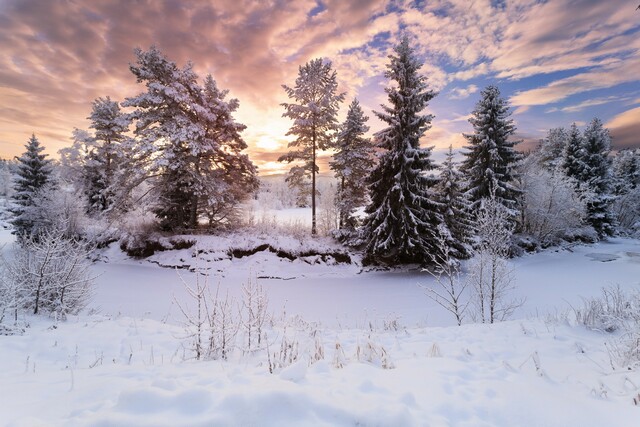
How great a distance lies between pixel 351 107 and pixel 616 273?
18.9 m

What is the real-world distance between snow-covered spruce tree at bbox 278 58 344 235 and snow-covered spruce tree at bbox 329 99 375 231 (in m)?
0.98

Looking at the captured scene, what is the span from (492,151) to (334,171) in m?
12.0

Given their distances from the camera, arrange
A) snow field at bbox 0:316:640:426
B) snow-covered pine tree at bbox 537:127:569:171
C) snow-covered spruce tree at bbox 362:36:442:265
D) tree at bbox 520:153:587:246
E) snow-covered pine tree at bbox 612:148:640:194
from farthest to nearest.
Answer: snow-covered pine tree at bbox 537:127:569:171 < snow-covered pine tree at bbox 612:148:640:194 < tree at bbox 520:153:587:246 < snow-covered spruce tree at bbox 362:36:442:265 < snow field at bbox 0:316:640:426

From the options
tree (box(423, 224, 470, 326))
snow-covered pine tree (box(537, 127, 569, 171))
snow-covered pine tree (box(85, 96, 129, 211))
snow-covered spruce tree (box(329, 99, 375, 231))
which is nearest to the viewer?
tree (box(423, 224, 470, 326))

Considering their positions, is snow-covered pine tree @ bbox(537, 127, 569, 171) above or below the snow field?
above

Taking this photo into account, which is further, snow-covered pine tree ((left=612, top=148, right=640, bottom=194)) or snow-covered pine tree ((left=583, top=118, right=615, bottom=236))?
snow-covered pine tree ((left=612, top=148, right=640, bottom=194))

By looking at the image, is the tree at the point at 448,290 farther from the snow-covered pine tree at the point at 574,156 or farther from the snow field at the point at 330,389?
the snow-covered pine tree at the point at 574,156

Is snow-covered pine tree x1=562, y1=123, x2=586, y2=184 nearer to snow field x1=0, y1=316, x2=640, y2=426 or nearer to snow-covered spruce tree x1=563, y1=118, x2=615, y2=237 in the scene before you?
snow-covered spruce tree x1=563, y1=118, x2=615, y2=237

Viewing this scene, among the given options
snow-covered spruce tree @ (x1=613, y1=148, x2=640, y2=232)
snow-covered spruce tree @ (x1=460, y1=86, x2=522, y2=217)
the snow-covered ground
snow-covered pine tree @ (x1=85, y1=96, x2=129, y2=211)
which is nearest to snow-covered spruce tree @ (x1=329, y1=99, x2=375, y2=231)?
snow-covered spruce tree @ (x1=460, y1=86, x2=522, y2=217)

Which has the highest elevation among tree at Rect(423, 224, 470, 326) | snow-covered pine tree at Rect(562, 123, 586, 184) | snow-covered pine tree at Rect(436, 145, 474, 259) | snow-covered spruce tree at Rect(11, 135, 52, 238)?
snow-covered pine tree at Rect(562, 123, 586, 184)

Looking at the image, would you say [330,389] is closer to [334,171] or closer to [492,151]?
[334,171]

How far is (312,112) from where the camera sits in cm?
1891

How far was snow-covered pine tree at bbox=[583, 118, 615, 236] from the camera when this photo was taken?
88.1ft

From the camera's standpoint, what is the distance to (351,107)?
65.3 feet
